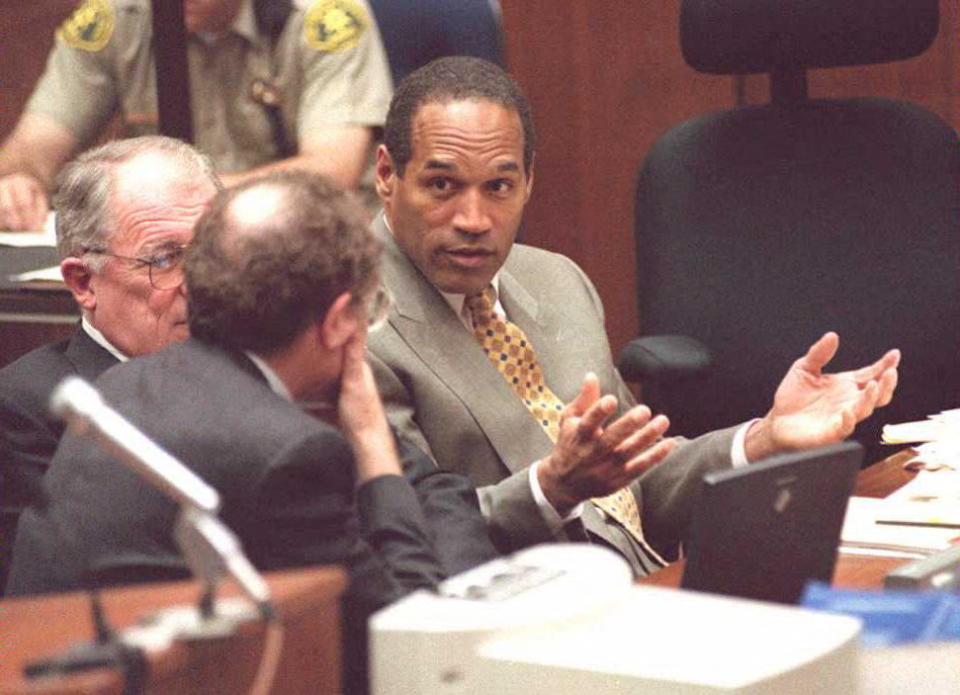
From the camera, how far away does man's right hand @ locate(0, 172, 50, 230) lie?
3.05 metres

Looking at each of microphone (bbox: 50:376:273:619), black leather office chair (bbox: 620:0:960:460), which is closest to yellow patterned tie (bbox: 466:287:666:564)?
black leather office chair (bbox: 620:0:960:460)

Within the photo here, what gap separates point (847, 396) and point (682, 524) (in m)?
0.34

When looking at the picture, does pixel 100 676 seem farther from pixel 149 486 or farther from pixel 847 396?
pixel 847 396

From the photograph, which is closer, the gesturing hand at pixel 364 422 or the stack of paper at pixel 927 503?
the gesturing hand at pixel 364 422

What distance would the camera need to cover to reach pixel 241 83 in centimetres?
342

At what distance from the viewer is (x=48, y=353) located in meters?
2.01

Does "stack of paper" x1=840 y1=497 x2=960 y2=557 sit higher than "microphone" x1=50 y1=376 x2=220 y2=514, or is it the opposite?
"microphone" x1=50 y1=376 x2=220 y2=514

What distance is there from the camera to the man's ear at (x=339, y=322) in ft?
5.07

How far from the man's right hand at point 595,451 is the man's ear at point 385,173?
55 centimetres

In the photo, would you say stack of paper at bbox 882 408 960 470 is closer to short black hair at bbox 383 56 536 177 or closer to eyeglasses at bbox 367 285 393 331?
short black hair at bbox 383 56 536 177

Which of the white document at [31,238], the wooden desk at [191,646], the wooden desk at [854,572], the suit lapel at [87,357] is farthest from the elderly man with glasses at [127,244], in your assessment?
the wooden desk at [191,646]

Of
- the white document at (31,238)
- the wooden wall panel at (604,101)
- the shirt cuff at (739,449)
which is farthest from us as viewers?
the wooden wall panel at (604,101)

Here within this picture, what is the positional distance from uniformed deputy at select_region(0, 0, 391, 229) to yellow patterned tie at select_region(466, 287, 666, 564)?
102 centimetres

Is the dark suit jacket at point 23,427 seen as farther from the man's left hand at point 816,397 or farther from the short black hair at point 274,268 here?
the man's left hand at point 816,397
